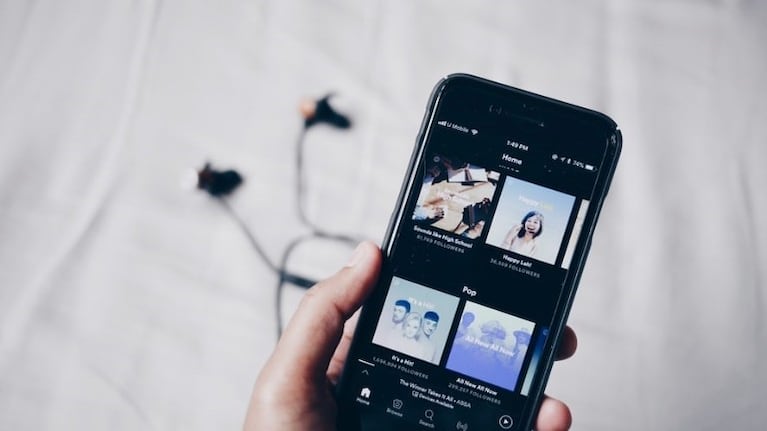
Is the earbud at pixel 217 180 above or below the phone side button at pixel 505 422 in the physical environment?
above

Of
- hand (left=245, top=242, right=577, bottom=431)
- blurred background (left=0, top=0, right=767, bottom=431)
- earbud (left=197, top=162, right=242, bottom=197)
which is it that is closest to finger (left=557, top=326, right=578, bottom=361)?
blurred background (left=0, top=0, right=767, bottom=431)

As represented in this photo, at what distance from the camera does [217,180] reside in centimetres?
48

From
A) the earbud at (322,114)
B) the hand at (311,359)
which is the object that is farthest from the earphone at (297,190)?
the hand at (311,359)

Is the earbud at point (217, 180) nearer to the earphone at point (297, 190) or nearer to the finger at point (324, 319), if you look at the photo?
the earphone at point (297, 190)

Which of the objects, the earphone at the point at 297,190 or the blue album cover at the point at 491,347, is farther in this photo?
the earphone at the point at 297,190

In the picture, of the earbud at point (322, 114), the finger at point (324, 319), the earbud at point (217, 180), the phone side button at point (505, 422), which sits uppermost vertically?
the earbud at point (322, 114)

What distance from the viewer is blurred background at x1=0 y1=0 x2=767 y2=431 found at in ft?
1.53

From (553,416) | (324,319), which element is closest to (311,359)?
(324,319)

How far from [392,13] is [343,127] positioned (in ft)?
0.35

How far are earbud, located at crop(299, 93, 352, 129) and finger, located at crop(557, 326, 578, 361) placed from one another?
0.76 ft

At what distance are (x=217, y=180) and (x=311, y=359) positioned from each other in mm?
189

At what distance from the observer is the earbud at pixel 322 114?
49 cm

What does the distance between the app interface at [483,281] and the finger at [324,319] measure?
0.6 inches

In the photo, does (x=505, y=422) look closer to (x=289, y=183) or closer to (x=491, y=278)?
(x=491, y=278)
